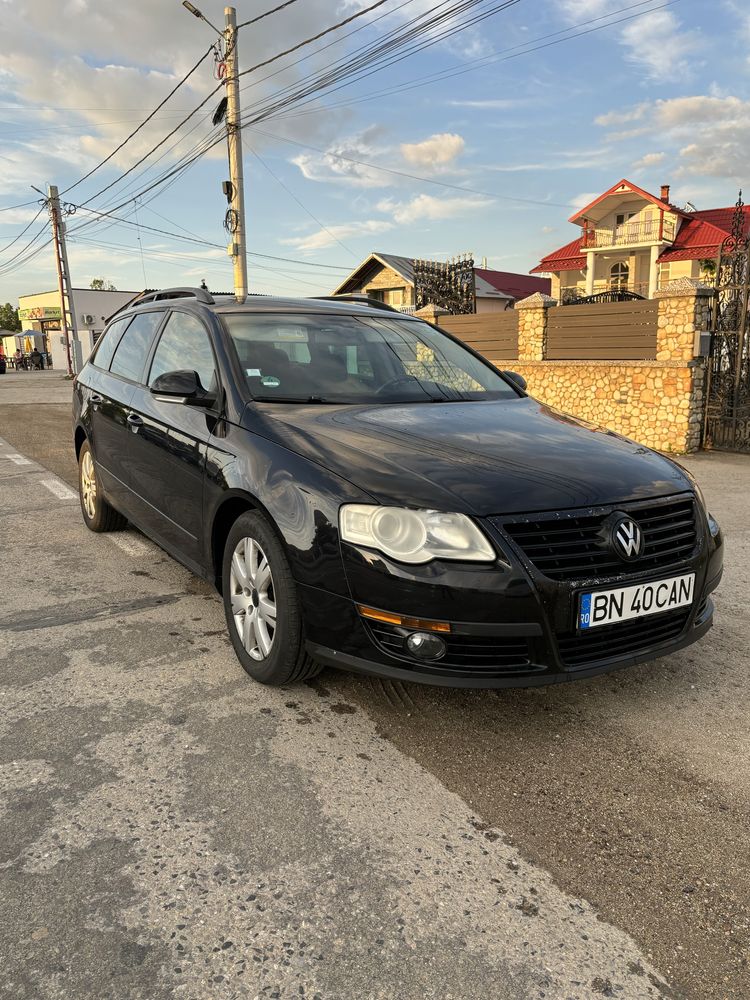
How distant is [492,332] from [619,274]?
28.9 m

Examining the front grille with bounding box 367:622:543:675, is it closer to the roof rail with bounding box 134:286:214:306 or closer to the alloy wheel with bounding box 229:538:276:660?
the alloy wheel with bounding box 229:538:276:660

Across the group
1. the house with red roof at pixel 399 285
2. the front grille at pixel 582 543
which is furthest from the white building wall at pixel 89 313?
the front grille at pixel 582 543

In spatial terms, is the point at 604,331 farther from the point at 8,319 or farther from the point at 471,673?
the point at 8,319

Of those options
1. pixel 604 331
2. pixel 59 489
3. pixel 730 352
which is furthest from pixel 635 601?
pixel 604 331

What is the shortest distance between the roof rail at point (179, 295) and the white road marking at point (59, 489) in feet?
8.20

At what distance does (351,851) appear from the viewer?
2076mm

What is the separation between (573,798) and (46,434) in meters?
11.7

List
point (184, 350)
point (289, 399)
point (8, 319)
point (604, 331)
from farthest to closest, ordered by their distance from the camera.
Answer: point (8, 319) < point (604, 331) < point (184, 350) < point (289, 399)

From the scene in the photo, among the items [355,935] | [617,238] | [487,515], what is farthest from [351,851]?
[617,238]

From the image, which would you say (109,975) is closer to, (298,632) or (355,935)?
(355,935)

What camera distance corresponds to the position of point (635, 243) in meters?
36.5

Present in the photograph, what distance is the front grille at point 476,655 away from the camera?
7.93 ft

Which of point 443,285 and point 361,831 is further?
point 443,285

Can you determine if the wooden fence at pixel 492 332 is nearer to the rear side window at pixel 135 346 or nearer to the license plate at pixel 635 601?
the rear side window at pixel 135 346
